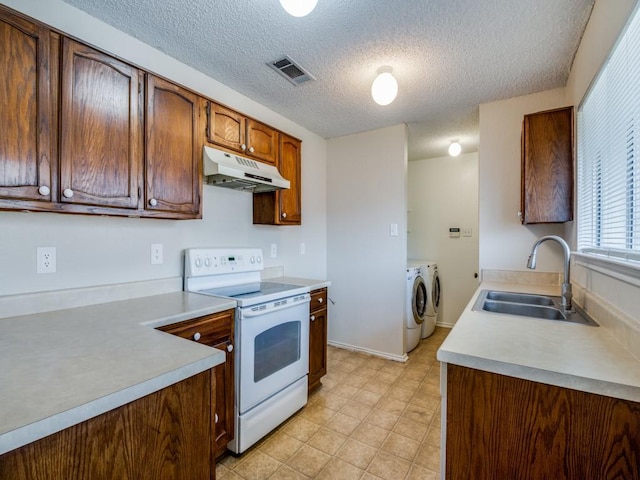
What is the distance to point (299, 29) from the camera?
1700 millimetres

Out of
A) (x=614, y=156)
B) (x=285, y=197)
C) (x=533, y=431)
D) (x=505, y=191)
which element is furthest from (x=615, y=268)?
(x=285, y=197)

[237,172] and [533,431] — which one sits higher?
[237,172]

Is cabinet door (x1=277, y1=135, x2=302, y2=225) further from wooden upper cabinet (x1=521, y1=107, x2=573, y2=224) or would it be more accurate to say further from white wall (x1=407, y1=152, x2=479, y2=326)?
white wall (x1=407, y1=152, x2=479, y2=326)

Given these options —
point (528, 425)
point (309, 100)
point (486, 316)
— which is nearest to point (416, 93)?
point (309, 100)

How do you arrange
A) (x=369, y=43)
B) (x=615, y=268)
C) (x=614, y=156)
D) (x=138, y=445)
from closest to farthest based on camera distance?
(x=138, y=445) < (x=615, y=268) < (x=614, y=156) < (x=369, y=43)

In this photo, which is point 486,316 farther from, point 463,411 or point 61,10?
point 61,10

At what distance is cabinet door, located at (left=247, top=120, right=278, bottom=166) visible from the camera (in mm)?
2325

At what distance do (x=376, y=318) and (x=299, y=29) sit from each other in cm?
264

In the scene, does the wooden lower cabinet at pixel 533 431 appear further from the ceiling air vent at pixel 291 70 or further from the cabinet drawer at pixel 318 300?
→ the ceiling air vent at pixel 291 70

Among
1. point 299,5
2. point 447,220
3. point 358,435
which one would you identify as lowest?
point 358,435

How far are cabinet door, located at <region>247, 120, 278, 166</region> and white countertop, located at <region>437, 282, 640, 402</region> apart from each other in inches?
73.1

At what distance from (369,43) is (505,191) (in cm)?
165

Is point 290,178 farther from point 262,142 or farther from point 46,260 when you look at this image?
point 46,260

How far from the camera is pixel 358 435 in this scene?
1.96 m
